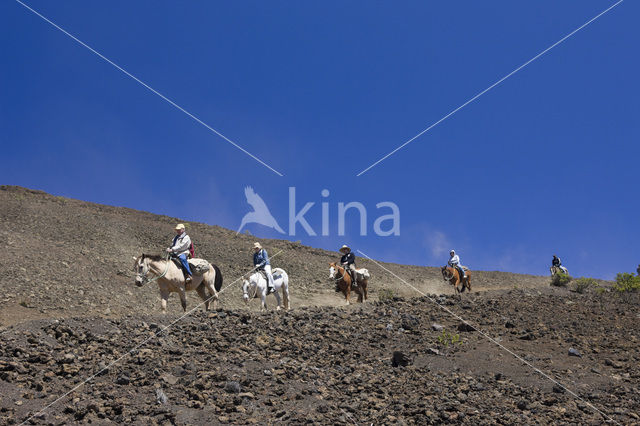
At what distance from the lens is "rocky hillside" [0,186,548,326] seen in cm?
2350

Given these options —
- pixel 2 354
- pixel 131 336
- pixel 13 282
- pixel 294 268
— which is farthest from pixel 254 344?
pixel 294 268

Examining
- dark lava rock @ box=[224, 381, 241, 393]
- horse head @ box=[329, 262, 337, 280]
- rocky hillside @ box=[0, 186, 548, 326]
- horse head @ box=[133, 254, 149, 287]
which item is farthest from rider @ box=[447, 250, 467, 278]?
dark lava rock @ box=[224, 381, 241, 393]

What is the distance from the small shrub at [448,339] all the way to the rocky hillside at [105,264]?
14320 mm

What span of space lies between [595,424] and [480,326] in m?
6.55

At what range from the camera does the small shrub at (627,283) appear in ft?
Answer: 81.9

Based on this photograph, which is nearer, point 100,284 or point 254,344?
point 254,344

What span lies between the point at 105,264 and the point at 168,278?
13683mm

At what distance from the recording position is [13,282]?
23.5 m

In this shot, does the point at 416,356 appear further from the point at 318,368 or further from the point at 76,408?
the point at 76,408

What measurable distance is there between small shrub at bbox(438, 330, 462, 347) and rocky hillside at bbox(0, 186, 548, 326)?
47.0 ft

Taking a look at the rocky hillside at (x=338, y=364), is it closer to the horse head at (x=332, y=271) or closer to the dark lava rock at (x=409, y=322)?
the dark lava rock at (x=409, y=322)

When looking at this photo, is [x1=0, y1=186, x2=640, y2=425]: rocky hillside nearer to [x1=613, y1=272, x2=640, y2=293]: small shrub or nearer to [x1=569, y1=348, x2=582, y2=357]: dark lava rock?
[x1=569, y1=348, x2=582, y2=357]: dark lava rock

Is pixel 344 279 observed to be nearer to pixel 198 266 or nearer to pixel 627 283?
pixel 198 266

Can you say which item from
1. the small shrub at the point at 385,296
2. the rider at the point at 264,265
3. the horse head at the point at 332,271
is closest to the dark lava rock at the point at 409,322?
the small shrub at the point at 385,296
